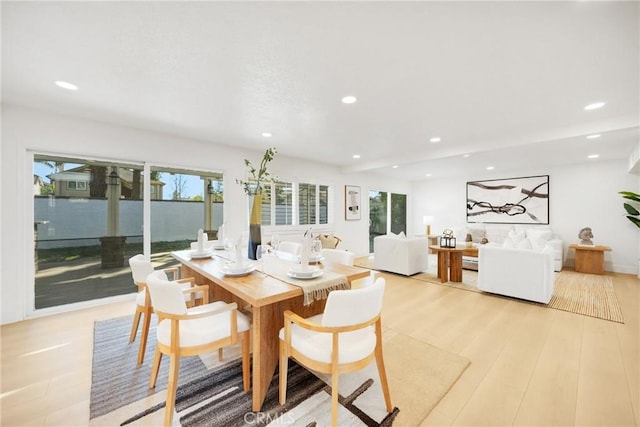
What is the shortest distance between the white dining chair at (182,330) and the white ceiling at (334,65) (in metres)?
1.65

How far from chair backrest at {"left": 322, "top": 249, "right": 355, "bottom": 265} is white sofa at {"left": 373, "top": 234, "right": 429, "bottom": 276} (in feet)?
8.66

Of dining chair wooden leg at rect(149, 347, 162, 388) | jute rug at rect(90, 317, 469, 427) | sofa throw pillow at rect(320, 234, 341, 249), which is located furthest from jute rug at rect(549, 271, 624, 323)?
dining chair wooden leg at rect(149, 347, 162, 388)

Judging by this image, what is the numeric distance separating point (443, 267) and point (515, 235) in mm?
1274

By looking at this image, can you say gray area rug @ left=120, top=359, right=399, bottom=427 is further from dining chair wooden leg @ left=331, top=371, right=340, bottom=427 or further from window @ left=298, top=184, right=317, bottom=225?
window @ left=298, top=184, right=317, bottom=225

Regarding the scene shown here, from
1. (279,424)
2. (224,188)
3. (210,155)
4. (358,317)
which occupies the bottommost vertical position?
(279,424)

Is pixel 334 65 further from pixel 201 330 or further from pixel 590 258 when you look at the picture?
pixel 590 258

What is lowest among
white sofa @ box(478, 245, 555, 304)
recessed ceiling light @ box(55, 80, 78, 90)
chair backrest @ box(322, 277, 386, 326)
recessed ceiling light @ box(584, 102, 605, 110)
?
white sofa @ box(478, 245, 555, 304)

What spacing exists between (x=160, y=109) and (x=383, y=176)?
5.97 m

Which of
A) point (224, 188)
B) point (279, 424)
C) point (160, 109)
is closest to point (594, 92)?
point (279, 424)

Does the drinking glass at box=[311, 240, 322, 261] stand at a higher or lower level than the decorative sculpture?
higher

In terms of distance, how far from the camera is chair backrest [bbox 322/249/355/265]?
98.0 inches

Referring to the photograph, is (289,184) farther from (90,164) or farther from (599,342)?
(599,342)

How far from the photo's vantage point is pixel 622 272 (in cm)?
532

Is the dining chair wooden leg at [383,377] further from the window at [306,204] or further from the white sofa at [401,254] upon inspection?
the window at [306,204]
